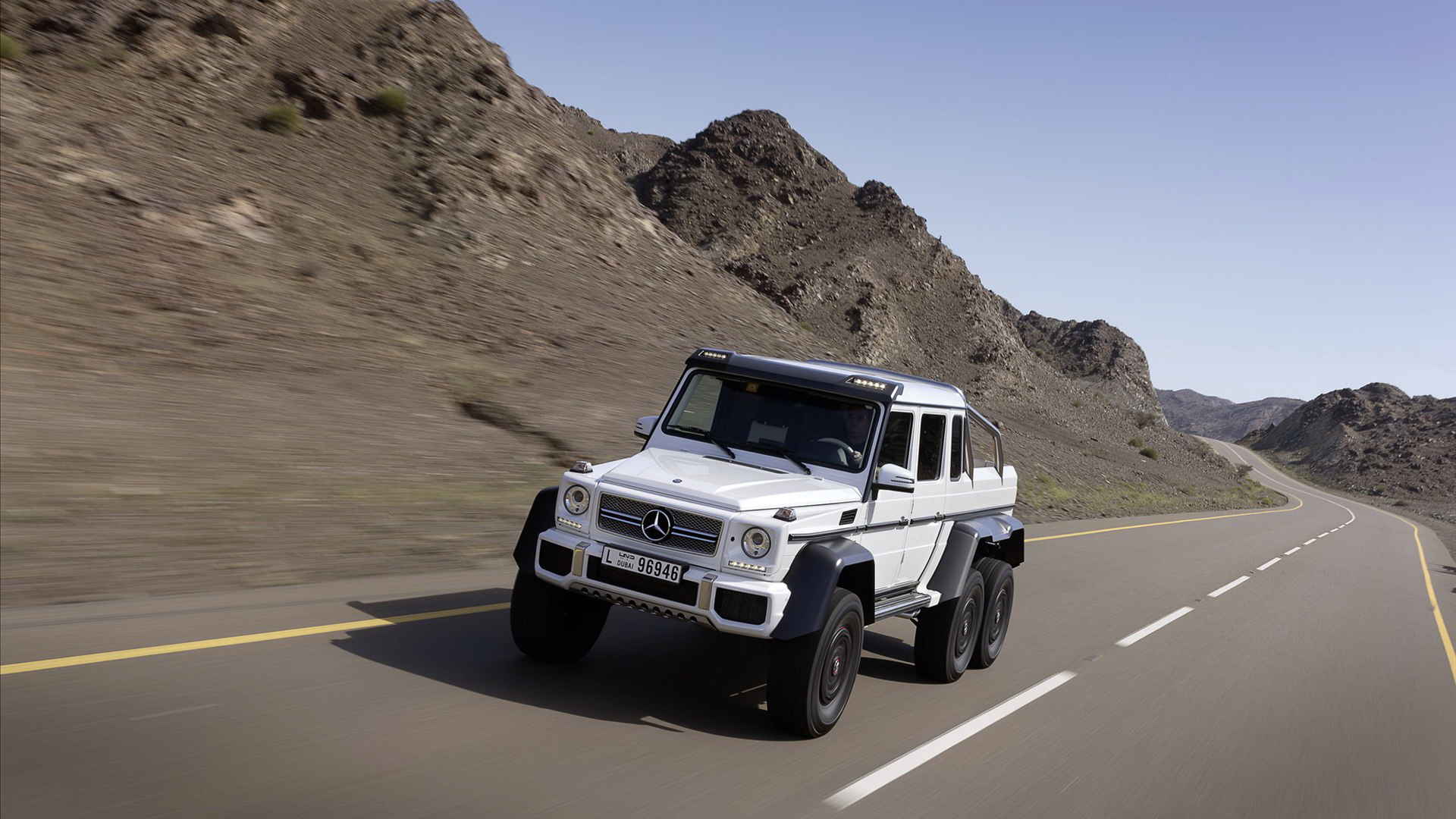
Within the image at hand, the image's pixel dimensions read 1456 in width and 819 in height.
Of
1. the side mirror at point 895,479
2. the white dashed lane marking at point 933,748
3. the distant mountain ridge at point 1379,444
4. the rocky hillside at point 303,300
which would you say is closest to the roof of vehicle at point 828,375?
the side mirror at point 895,479

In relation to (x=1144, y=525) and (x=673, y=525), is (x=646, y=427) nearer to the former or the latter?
(x=673, y=525)

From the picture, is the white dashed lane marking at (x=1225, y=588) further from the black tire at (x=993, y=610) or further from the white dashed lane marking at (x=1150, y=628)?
the black tire at (x=993, y=610)

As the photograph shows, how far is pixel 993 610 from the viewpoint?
893 centimetres

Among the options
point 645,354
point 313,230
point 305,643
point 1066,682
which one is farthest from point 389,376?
point 1066,682

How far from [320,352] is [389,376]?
1016 millimetres

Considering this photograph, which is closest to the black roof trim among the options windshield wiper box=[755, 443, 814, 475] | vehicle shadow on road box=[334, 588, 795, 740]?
windshield wiper box=[755, 443, 814, 475]

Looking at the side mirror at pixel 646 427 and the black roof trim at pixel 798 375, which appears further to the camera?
the side mirror at pixel 646 427

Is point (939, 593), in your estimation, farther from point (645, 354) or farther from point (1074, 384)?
point (1074, 384)

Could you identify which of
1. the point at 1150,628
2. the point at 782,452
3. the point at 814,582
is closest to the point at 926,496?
the point at 782,452

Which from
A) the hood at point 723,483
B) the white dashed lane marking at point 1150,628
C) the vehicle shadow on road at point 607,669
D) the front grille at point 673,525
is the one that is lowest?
the white dashed lane marking at point 1150,628

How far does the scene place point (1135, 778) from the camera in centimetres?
654

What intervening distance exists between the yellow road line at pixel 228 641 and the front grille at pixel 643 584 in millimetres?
2075

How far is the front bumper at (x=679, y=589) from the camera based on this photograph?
585 centimetres

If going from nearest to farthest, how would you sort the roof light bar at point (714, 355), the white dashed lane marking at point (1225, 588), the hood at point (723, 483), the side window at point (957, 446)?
the hood at point (723, 483) < the roof light bar at point (714, 355) < the side window at point (957, 446) < the white dashed lane marking at point (1225, 588)
